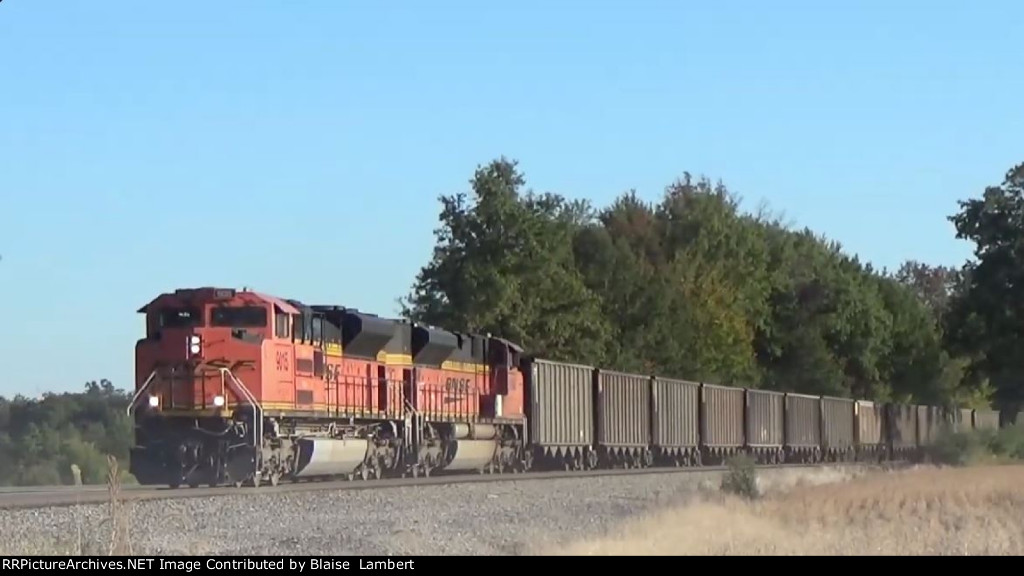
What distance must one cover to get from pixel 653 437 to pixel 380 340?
18.3 meters

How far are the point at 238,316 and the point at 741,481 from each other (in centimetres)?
955

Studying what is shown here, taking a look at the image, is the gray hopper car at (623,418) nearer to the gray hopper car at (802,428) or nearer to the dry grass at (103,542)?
the gray hopper car at (802,428)

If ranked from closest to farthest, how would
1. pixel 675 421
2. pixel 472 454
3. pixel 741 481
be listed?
pixel 741 481, pixel 472 454, pixel 675 421

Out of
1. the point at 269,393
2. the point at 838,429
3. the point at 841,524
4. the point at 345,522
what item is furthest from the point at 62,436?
the point at 841,524

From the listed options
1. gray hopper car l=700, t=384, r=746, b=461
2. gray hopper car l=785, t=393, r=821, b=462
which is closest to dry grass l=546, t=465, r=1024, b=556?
gray hopper car l=700, t=384, r=746, b=461

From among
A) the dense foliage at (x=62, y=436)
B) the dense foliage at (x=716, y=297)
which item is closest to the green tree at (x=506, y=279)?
the dense foliage at (x=716, y=297)

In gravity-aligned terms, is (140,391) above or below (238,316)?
below

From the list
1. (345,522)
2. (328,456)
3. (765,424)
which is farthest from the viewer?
(765,424)

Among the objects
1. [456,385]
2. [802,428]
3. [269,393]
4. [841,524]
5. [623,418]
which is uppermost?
[456,385]

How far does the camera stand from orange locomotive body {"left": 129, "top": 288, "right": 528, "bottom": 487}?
27703 mm

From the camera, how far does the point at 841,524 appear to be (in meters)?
21.4

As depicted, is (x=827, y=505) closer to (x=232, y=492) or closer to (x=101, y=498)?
(x=232, y=492)

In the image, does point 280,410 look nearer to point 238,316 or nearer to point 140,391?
point 238,316

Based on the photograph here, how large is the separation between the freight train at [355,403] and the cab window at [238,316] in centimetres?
3
